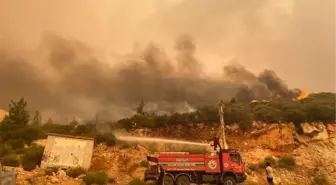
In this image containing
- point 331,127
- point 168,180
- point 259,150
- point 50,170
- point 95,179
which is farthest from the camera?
point 331,127

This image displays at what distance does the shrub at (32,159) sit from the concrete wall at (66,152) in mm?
968

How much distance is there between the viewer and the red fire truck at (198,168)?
699 inches

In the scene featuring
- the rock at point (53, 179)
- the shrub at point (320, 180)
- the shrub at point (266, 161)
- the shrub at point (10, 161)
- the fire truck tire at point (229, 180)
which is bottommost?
the rock at point (53, 179)

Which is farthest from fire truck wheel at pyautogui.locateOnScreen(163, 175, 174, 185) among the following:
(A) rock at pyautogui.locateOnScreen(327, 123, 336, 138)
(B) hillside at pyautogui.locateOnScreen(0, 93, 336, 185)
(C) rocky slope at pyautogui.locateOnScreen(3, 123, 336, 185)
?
(A) rock at pyautogui.locateOnScreen(327, 123, 336, 138)

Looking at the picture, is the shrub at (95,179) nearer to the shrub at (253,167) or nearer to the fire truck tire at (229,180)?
the fire truck tire at (229,180)

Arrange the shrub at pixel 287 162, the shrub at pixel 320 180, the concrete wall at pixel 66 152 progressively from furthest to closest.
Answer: the shrub at pixel 287 162 → the shrub at pixel 320 180 → the concrete wall at pixel 66 152

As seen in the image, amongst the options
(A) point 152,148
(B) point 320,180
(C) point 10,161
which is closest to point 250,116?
(B) point 320,180

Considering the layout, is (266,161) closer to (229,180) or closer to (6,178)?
(229,180)

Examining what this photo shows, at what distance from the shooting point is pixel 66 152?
2480 centimetres

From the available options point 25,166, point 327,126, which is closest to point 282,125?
point 327,126

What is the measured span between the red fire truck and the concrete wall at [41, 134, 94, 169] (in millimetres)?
9240

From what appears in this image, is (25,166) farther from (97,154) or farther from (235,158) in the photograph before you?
(235,158)

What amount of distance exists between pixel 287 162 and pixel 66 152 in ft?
69.7

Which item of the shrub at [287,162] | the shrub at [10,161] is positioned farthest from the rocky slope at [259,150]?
the shrub at [10,161]
